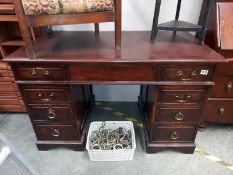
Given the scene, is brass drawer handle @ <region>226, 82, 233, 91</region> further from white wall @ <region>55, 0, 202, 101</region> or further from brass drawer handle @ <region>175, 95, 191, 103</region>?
white wall @ <region>55, 0, 202, 101</region>

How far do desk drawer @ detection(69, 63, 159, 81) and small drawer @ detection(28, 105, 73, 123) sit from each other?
28cm

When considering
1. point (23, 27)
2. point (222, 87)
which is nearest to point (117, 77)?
point (23, 27)

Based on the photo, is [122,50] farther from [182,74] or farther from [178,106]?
[178,106]

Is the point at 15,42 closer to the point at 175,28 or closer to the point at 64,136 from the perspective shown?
the point at 64,136

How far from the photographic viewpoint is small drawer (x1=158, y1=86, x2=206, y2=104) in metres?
1.19

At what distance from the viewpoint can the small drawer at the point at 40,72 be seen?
1.11 metres

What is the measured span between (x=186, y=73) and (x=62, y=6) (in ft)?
2.58

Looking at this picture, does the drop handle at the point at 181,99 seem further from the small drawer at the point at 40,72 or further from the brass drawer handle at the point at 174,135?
the small drawer at the point at 40,72

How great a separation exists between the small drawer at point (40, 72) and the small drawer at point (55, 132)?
412 mm

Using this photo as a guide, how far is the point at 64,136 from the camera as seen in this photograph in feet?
4.74

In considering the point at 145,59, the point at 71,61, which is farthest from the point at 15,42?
the point at 145,59

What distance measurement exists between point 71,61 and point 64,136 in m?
0.66

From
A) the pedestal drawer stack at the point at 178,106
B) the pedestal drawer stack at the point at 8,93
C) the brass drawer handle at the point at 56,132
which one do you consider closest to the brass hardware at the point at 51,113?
the brass drawer handle at the point at 56,132

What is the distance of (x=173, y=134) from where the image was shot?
140cm
